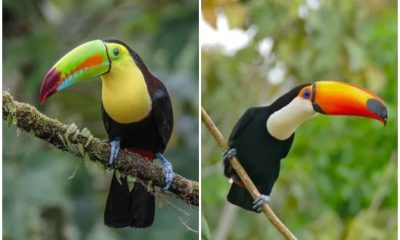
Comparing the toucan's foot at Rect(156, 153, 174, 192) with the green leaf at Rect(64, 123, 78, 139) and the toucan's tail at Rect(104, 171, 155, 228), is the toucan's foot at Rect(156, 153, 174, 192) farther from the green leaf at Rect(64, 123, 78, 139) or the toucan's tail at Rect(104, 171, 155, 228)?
the green leaf at Rect(64, 123, 78, 139)

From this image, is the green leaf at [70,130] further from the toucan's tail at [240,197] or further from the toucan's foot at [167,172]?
the toucan's tail at [240,197]

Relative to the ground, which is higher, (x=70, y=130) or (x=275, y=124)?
(x=70, y=130)

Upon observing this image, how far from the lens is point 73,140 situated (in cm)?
193

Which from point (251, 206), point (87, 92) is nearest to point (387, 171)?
point (251, 206)

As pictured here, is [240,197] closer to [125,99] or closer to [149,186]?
[149,186]

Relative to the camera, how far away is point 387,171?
2412 millimetres

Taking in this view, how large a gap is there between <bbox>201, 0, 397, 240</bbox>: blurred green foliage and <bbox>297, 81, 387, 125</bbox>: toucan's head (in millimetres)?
125

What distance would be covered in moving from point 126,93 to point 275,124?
0.34 m

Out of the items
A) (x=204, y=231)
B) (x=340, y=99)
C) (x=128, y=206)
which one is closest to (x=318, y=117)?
(x=340, y=99)

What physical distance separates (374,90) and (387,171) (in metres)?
0.22

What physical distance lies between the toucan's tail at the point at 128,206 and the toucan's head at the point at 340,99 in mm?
403

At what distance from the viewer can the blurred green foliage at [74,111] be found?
204 centimetres

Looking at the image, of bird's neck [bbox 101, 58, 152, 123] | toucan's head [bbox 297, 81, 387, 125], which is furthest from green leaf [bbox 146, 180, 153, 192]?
toucan's head [bbox 297, 81, 387, 125]

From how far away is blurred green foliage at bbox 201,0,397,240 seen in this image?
218 centimetres
